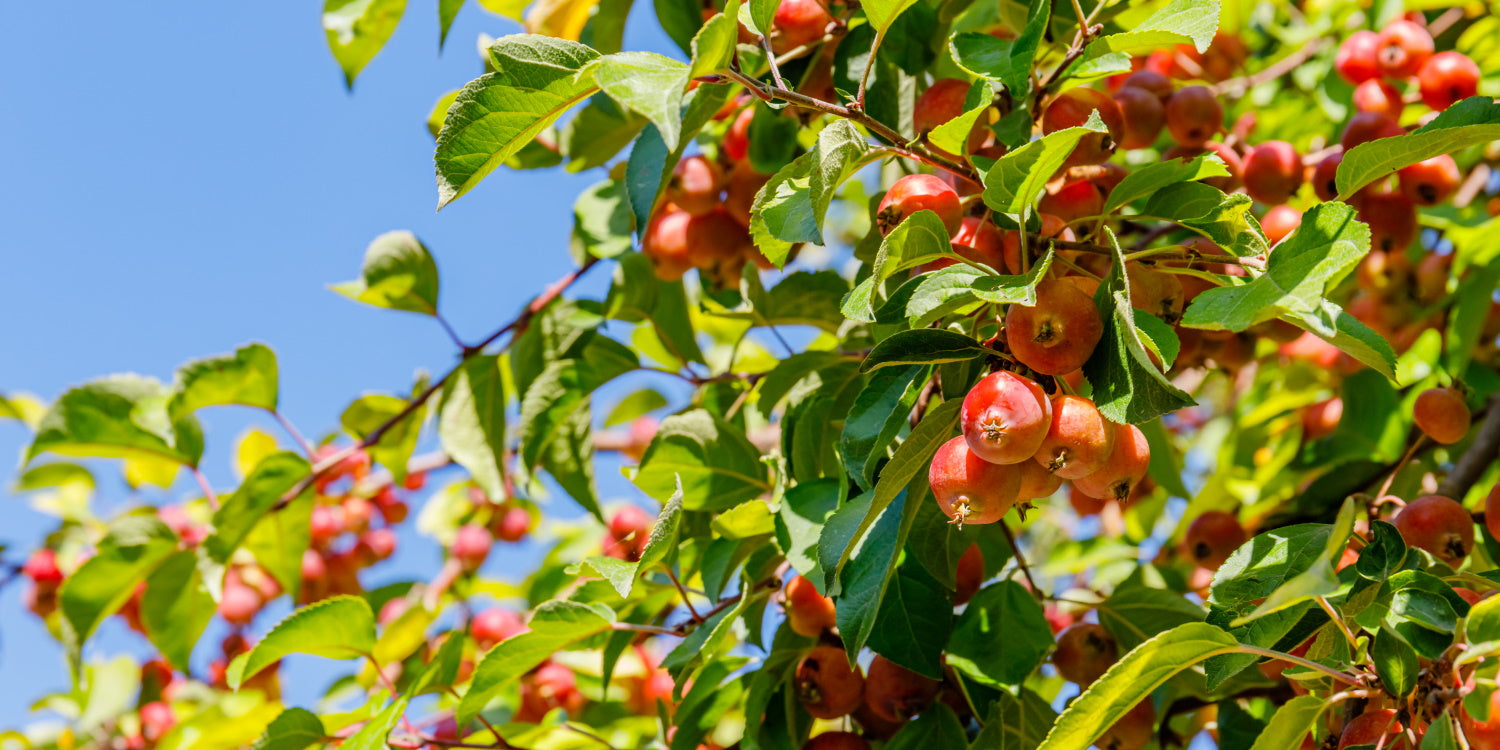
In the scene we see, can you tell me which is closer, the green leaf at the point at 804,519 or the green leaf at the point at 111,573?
the green leaf at the point at 804,519

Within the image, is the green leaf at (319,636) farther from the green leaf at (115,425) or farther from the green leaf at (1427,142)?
the green leaf at (1427,142)

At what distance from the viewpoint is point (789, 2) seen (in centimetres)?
156

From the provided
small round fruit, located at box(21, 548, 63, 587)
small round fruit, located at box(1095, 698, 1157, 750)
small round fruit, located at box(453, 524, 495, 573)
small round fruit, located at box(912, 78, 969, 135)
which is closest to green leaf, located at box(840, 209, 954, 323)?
small round fruit, located at box(912, 78, 969, 135)

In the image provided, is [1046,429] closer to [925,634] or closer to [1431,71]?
[925,634]

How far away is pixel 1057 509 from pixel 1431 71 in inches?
93.5

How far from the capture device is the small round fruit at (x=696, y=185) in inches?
76.9

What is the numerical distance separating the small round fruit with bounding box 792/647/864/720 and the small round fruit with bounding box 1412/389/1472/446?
108 cm

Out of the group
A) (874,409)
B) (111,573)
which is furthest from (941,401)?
(111,573)

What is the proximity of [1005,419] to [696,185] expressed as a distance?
3.56ft

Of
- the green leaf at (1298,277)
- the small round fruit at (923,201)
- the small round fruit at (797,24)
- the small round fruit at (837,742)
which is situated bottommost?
the small round fruit at (837,742)

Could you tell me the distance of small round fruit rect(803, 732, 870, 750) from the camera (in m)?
1.59

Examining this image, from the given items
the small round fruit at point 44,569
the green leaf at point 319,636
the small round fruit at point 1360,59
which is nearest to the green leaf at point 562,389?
the green leaf at point 319,636

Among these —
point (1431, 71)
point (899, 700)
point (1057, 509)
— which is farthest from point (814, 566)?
point (1057, 509)

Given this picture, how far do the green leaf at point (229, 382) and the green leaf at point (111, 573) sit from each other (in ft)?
0.86
